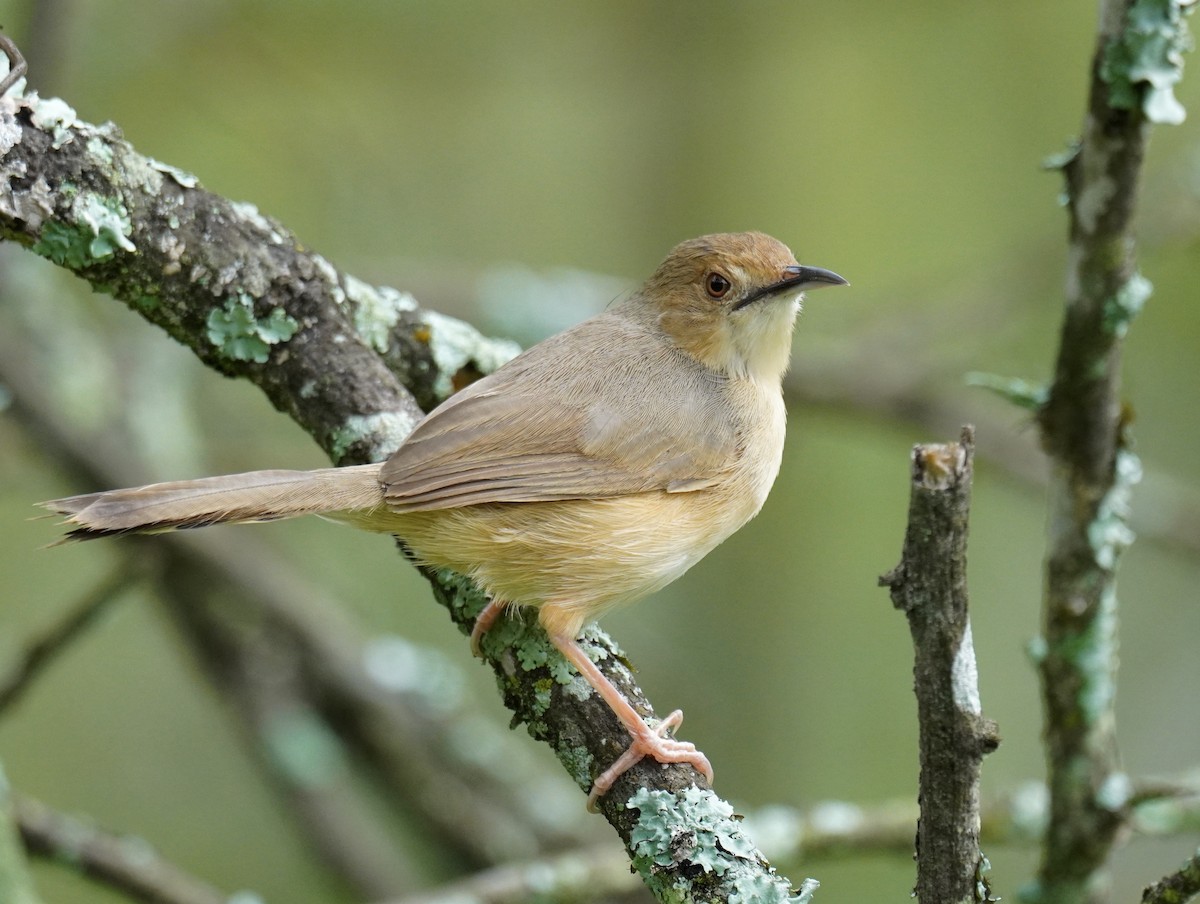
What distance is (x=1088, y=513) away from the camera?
2814mm

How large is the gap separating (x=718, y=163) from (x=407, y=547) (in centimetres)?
556

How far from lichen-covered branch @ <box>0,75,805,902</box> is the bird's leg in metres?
0.03

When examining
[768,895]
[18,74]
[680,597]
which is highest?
[680,597]

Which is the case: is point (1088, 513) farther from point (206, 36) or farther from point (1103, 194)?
point (206, 36)

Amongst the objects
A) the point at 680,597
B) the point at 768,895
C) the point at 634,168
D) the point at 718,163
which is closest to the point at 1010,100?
the point at 718,163

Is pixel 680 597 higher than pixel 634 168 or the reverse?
the reverse

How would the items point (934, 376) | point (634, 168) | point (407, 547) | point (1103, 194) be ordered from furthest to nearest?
1. point (634, 168)
2. point (934, 376)
3. point (407, 547)
4. point (1103, 194)

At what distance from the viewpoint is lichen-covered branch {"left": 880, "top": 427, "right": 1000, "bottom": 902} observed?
7.02 ft

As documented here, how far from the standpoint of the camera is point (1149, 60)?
2.38 meters

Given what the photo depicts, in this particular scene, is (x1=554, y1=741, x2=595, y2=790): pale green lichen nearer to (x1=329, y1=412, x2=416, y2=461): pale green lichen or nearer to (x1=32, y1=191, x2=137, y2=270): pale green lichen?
(x1=329, y1=412, x2=416, y2=461): pale green lichen

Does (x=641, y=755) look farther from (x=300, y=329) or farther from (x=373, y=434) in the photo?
(x=300, y=329)

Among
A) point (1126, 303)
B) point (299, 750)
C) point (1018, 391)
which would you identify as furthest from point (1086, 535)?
point (299, 750)

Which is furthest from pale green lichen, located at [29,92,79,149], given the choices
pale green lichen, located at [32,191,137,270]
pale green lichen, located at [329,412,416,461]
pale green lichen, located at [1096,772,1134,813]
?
pale green lichen, located at [1096,772,1134,813]

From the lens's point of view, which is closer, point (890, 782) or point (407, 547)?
point (407, 547)
